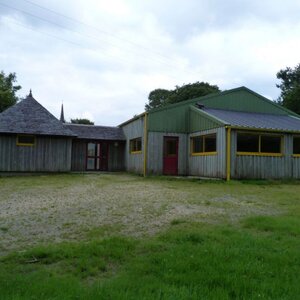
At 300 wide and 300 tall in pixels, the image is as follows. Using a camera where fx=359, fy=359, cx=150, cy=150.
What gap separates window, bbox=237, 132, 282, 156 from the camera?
16516 millimetres

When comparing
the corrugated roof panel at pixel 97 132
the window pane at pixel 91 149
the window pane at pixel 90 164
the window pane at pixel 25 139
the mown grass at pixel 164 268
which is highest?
the corrugated roof panel at pixel 97 132

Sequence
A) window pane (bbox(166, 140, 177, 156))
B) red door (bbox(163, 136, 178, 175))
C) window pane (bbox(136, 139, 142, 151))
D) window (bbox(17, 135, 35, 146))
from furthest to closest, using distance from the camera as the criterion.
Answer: window pane (bbox(136, 139, 142, 151)), window pane (bbox(166, 140, 177, 156)), red door (bbox(163, 136, 178, 175)), window (bbox(17, 135, 35, 146))

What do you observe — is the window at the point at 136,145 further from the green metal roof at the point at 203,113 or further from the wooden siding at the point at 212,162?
the wooden siding at the point at 212,162

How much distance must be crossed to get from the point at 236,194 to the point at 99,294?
868cm

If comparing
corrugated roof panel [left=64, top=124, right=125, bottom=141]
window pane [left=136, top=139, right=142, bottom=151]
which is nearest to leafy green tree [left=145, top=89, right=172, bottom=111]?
corrugated roof panel [left=64, top=124, right=125, bottom=141]

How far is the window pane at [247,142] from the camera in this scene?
16469 mm

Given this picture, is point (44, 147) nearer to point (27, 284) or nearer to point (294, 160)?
point (294, 160)

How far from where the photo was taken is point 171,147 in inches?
789

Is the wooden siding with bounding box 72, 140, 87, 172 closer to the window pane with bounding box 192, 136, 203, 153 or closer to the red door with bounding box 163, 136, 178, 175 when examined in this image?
the red door with bounding box 163, 136, 178, 175

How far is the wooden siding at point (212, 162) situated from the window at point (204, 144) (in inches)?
9.2

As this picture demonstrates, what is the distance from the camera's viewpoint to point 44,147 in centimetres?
1992

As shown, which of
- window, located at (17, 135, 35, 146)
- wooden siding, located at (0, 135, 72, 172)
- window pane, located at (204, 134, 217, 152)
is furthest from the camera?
window, located at (17, 135, 35, 146)

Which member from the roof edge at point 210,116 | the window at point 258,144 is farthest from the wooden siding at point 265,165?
the roof edge at point 210,116

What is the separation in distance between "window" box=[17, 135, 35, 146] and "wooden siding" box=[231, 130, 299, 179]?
10826 mm
